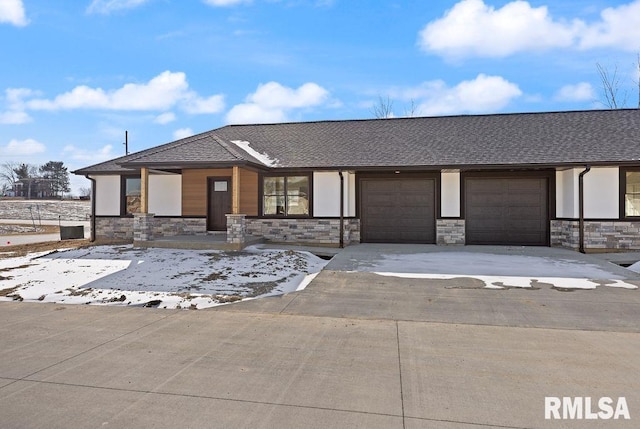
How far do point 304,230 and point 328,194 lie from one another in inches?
61.9

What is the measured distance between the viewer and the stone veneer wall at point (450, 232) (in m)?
13.9

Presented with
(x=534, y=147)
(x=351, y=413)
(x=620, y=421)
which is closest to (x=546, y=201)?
(x=534, y=147)

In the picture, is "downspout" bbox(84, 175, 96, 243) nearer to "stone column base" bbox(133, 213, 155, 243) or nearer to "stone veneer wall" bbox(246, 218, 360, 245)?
"stone column base" bbox(133, 213, 155, 243)

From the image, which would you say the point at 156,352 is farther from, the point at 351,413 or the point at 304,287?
the point at 304,287

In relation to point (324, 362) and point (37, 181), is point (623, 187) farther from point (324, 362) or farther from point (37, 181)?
point (37, 181)

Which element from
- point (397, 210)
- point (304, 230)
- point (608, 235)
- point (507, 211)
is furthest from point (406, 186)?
point (608, 235)

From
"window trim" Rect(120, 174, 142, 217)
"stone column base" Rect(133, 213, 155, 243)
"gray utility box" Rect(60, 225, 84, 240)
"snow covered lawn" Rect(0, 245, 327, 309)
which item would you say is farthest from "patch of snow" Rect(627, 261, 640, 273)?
"gray utility box" Rect(60, 225, 84, 240)

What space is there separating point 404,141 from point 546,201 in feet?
18.1

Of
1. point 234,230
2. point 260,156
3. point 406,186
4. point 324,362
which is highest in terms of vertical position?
point 260,156

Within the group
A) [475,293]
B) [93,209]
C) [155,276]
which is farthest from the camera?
[93,209]

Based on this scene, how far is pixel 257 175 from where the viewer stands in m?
14.6

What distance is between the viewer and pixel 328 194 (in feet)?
46.0

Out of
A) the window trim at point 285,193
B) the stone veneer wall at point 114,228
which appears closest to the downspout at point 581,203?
the window trim at point 285,193

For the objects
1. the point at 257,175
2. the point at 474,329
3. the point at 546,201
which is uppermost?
the point at 257,175
